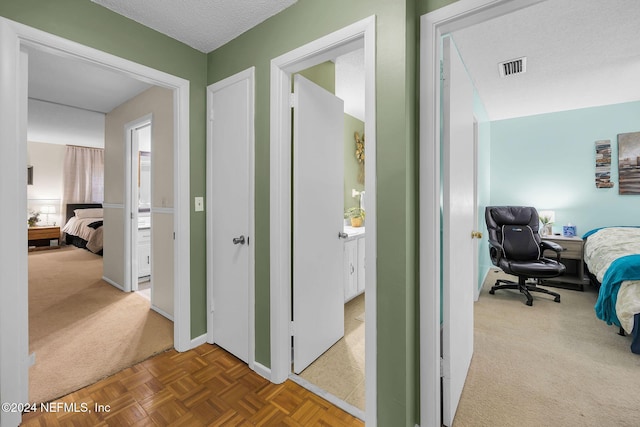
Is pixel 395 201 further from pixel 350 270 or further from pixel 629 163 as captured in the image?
pixel 629 163

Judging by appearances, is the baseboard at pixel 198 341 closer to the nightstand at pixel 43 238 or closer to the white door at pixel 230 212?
the white door at pixel 230 212

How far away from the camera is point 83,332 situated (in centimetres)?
254

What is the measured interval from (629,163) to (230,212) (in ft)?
17.1

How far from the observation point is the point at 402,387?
4.34 feet

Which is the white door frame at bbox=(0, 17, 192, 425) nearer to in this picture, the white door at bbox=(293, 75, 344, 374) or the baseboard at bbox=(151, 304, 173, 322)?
the baseboard at bbox=(151, 304, 173, 322)

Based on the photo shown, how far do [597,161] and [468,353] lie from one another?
3970 millimetres

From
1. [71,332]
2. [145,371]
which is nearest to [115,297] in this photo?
[71,332]

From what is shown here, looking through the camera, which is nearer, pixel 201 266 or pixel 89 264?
pixel 201 266

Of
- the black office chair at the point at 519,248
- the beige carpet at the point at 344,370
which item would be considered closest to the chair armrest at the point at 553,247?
the black office chair at the point at 519,248

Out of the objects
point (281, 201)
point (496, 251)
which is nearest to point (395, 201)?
point (281, 201)

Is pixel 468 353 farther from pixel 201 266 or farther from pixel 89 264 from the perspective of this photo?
pixel 89 264

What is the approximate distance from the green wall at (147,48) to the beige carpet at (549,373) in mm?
2081

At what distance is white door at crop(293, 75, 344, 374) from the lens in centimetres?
191

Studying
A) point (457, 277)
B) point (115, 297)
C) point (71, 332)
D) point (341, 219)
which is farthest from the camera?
point (115, 297)
